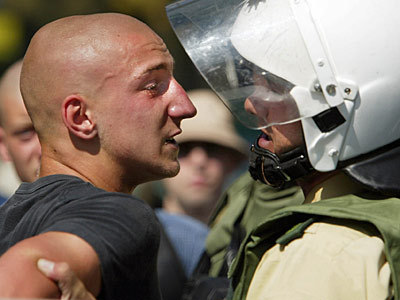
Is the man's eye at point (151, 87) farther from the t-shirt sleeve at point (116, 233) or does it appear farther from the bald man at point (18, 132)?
the bald man at point (18, 132)

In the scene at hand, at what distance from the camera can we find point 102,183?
2393 mm

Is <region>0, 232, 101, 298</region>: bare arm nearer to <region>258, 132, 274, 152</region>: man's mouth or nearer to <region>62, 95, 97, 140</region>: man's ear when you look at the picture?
<region>62, 95, 97, 140</region>: man's ear

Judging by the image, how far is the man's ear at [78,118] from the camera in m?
2.35

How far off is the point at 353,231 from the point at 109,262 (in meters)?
0.81

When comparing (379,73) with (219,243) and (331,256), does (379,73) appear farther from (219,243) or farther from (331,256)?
(219,243)

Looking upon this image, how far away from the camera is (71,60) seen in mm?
2367

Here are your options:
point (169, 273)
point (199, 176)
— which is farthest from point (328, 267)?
point (199, 176)

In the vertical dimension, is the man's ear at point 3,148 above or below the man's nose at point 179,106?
below

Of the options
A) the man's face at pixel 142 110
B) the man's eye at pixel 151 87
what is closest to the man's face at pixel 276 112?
the man's face at pixel 142 110

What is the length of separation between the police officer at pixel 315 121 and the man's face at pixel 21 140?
4.71 feet

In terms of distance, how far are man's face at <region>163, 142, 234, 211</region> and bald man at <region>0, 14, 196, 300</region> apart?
8.47 ft

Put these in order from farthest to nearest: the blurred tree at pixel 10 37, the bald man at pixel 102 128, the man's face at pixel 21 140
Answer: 1. the blurred tree at pixel 10 37
2. the man's face at pixel 21 140
3. the bald man at pixel 102 128

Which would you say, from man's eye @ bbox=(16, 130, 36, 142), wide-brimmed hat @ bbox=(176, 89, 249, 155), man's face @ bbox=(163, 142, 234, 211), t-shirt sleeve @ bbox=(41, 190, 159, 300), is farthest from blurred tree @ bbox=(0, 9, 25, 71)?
t-shirt sleeve @ bbox=(41, 190, 159, 300)

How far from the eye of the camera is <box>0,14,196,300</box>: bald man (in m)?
2.10
